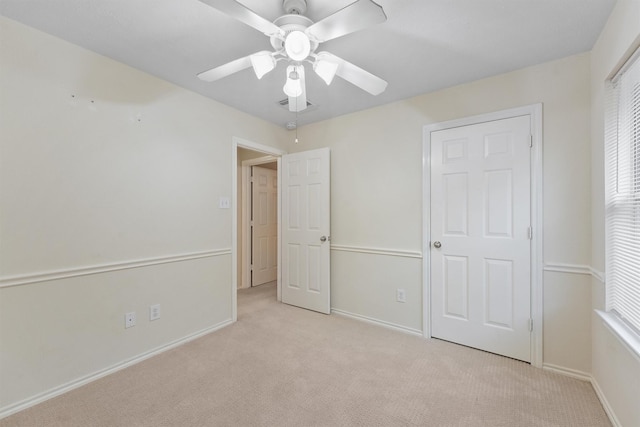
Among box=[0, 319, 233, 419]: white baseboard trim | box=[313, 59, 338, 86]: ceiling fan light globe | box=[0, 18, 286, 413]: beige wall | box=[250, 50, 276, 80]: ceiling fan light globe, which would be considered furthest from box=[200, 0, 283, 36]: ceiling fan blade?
box=[0, 319, 233, 419]: white baseboard trim

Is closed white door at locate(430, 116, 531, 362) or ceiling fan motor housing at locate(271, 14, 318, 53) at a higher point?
ceiling fan motor housing at locate(271, 14, 318, 53)

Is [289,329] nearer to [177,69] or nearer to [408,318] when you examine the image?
[408,318]

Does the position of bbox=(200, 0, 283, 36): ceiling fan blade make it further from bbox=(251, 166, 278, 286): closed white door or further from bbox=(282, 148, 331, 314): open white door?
bbox=(251, 166, 278, 286): closed white door

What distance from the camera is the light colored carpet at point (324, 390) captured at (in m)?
1.59

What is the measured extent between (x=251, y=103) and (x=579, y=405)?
3473 millimetres

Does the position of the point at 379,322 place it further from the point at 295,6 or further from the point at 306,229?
the point at 295,6

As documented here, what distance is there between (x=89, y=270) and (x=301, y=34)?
2.10 m

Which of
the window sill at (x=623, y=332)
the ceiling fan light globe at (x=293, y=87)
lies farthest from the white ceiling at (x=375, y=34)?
the window sill at (x=623, y=332)

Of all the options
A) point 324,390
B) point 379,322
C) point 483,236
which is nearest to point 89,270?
point 324,390

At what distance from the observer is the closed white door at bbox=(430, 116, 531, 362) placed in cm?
218

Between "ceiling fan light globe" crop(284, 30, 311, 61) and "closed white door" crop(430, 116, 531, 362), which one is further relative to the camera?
"closed white door" crop(430, 116, 531, 362)

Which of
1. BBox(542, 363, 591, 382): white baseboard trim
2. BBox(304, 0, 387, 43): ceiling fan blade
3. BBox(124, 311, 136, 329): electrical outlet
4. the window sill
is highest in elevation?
BBox(304, 0, 387, 43): ceiling fan blade

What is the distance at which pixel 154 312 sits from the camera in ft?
7.65

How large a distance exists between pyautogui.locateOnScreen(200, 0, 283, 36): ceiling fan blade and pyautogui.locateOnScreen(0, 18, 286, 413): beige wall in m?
1.49
